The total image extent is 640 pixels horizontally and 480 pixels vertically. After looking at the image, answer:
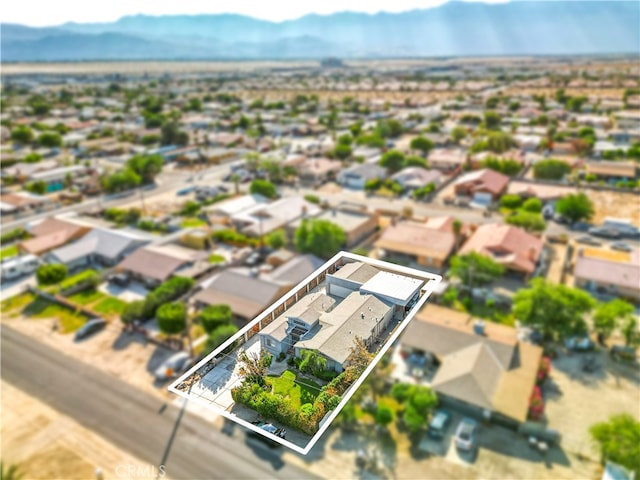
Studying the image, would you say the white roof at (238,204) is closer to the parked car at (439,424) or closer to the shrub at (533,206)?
the shrub at (533,206)

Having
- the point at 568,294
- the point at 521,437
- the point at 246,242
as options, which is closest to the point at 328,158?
the point at 246,242

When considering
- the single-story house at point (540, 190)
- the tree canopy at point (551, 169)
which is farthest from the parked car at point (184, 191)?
the tree canopy at point (551, 169)

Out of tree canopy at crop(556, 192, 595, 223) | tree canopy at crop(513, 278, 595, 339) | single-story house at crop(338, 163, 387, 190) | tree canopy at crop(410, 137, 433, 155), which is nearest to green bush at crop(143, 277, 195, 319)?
tree canopy at crop(513, 278, 595, 339)

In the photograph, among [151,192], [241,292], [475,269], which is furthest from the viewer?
[151,192]

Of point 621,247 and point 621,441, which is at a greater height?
point 621,441

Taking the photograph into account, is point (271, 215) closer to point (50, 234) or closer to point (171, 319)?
point (171, 319)

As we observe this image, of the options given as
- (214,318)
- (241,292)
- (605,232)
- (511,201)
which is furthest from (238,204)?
(605,232)
